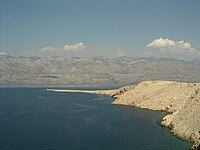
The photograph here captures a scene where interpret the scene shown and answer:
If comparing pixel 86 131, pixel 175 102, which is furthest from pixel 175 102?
pixel 86 131

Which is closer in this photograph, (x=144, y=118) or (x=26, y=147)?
(x=26, y=147)

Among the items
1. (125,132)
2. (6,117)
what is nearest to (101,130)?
(125,132)

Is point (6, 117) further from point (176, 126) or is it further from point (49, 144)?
point (176, 126)

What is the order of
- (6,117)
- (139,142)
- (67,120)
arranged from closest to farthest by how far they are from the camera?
1. (139,142)
2. (67,120)
3. (6,117)

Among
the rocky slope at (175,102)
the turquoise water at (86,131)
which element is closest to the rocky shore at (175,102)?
the rocky slope at (175,102)

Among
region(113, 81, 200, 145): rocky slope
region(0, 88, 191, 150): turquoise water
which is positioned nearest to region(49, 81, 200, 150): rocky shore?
region(113, 81, 200, 145): rocky slope

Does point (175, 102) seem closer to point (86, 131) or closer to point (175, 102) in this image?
point (175, 102)

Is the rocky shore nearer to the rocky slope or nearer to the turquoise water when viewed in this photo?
the rocky slope

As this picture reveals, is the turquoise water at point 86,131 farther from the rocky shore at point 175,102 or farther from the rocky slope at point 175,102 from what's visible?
the rocky slope at point 175,102
